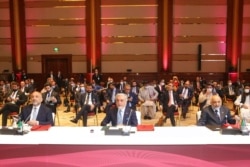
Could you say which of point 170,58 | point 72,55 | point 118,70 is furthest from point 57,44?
point 170,58

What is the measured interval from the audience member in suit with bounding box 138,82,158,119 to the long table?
17.0 feet

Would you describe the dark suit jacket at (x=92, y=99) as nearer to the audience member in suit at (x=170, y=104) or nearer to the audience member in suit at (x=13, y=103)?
the audience member in suit at (x=13, y=103)

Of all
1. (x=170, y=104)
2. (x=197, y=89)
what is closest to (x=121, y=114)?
(x=170, y=104)

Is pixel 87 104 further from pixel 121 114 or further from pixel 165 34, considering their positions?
pixel 165 34

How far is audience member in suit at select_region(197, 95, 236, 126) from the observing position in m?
4.32

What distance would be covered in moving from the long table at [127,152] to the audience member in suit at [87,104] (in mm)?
3674

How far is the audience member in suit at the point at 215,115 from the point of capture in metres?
4.32

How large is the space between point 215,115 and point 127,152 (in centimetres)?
180

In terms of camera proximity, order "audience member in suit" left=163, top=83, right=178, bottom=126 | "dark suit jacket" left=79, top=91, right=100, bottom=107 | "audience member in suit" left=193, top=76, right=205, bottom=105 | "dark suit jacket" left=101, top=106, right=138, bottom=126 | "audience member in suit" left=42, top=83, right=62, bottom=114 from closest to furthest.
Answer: "dark suit jacket" left=101, top=106, right=138, bottom=126, "audience member in suit" left=163, top=83, right=178, bottom=126, "audience member in suit" left=42, top=83, right=62, bottom=114, "dark suit jacket" left=79, top=91, right=100, bottom=107, "audience member in suit" left=193, top=76, right=205, bottom=105

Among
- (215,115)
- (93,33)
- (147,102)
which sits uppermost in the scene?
(93,33)

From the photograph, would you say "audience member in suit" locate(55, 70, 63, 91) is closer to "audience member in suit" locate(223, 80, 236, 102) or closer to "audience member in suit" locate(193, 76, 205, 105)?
"audience member in suit" locate(193, 76, 205, 105)

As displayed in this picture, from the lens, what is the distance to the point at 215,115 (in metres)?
4.36

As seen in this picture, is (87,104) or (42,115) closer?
(42,115)

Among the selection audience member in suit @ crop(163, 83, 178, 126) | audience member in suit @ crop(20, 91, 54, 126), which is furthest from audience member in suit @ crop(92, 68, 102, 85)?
audience member in suit @ crop(20, 91, 54, 126)
